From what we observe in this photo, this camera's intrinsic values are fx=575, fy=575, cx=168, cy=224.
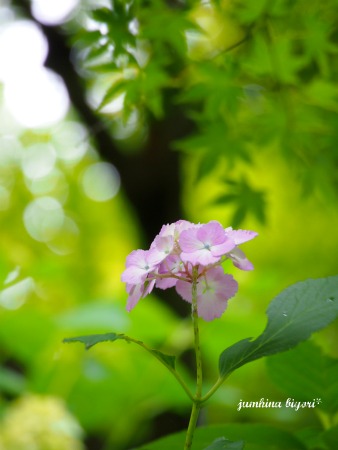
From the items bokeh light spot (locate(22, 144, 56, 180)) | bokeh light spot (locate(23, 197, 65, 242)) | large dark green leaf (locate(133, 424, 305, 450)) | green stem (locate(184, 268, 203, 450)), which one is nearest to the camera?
green stem (locate(184, 268, 203, 450))

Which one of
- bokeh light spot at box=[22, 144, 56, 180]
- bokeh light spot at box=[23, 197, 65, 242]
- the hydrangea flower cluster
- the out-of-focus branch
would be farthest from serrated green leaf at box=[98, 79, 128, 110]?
bokeh light spot at box=[22, 144, 56, 180]

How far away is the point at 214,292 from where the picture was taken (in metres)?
0.42

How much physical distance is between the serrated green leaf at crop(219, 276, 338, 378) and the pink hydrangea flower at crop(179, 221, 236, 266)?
2.4 inches

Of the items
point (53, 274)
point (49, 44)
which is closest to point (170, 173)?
point (49, 44)

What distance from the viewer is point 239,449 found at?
362 mm

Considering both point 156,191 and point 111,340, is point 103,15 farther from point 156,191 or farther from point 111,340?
point 156,191

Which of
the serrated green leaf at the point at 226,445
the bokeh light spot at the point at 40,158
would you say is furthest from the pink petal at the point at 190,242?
the bokeh light spot at the point at 40,158

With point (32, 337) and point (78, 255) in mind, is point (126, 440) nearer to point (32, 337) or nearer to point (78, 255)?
point (32, 337)

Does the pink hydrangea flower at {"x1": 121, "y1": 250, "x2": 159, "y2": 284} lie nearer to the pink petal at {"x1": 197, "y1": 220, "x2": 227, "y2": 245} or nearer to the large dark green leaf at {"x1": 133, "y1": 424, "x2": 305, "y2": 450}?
the pink petal at {"x1": 197, "y1": 220, "x2": 227, "y2": 245}

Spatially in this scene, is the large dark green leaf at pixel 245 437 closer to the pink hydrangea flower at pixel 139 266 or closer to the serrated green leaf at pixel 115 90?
the pink hydrangea flower at pixel 139 266

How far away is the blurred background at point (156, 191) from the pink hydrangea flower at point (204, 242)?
0.25 meters

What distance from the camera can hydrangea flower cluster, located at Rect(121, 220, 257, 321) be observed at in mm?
391

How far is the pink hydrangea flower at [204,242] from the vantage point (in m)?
0.38

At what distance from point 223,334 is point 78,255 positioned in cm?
230
